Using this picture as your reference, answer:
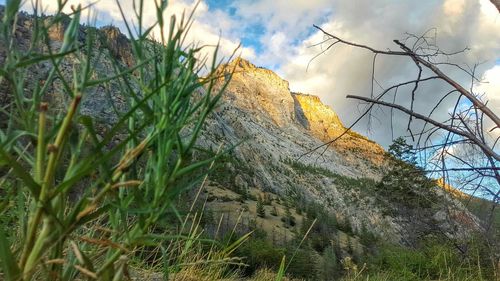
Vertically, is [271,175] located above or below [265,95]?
below

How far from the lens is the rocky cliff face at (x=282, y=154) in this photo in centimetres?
164

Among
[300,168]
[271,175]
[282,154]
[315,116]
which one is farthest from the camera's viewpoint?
[315,116]

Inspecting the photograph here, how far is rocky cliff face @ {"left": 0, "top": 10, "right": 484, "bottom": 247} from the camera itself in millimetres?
1635

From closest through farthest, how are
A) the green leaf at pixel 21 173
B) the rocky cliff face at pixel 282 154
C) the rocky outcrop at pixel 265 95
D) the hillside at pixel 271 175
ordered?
the green leaf at pixel 21 173 < the hillside at pixel 271 175 < the rocky cliff face at pixel 282 154 < the rocky outcrop at pixel 265 95

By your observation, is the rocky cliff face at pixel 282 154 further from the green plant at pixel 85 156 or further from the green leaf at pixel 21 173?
the green leaf at pixel 21 173

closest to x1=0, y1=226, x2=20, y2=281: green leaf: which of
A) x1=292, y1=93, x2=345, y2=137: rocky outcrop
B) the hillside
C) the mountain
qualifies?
the hillside

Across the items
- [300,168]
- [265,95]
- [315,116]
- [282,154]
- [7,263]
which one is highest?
[315,116]

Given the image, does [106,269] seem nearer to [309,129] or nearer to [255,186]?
[255,186]

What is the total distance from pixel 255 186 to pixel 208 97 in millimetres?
29752

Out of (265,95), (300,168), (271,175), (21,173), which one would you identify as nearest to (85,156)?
(21,173)

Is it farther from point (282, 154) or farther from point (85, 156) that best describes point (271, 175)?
point (85, 156)

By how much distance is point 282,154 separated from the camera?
56.2 m

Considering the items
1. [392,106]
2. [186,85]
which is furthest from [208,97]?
[392,106]

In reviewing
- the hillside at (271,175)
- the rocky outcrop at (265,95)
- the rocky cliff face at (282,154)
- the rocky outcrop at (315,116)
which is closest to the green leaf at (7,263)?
the hillside at (271,175)
